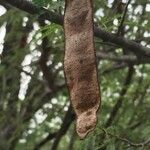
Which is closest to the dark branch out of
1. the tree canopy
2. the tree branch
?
the tree canopy

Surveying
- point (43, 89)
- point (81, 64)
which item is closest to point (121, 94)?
point (43, 89)

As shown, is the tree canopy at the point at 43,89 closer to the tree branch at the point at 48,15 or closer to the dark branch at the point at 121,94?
the dark branch at the point at 121,94

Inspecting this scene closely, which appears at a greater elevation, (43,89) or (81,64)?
(81,64)

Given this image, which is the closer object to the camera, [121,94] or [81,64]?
[81,64]

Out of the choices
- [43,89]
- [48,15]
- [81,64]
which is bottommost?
[43,89]

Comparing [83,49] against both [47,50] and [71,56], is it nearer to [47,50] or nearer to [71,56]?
[71,56]

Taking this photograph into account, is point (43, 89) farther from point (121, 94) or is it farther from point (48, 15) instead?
point (48, 15)

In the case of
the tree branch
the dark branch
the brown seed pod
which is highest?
the brown seed pod

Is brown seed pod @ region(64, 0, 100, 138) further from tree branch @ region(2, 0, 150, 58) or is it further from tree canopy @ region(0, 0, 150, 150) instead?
tree canopy @ region(0, 0, 150, 150)
